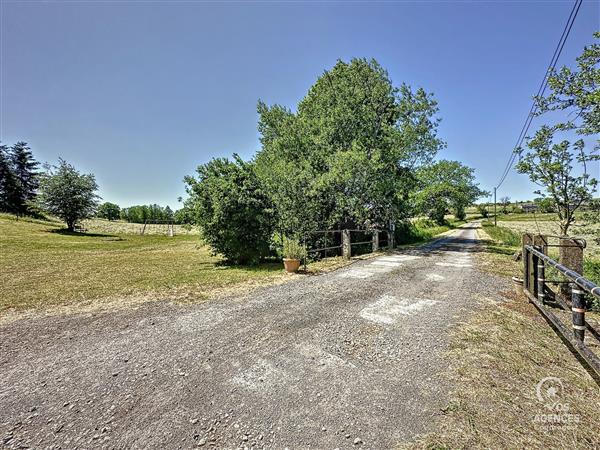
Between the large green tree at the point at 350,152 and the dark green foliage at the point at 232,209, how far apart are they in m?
0.88

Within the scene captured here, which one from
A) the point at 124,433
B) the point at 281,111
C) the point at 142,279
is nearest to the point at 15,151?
the point at 281,111

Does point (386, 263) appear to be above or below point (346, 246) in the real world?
below

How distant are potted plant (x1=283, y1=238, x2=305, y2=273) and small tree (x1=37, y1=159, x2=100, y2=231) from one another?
31293mm

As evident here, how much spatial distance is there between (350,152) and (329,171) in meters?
1.50

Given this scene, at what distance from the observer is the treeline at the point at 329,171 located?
10.5 meters

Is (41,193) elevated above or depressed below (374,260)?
above

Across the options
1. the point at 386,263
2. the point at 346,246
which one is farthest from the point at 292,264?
the point at 386,263

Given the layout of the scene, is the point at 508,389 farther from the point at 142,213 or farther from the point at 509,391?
the point at 142,213

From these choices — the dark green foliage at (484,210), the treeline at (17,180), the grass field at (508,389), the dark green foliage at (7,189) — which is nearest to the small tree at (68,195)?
the treeline at (17,180)

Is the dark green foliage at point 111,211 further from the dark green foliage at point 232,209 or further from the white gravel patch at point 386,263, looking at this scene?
the white gravel patch at point 386,263

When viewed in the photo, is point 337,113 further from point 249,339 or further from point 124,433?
point 124,433

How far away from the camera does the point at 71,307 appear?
5.63 metres

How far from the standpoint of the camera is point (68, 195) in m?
28.5

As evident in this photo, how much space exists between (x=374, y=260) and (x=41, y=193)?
35.4m
